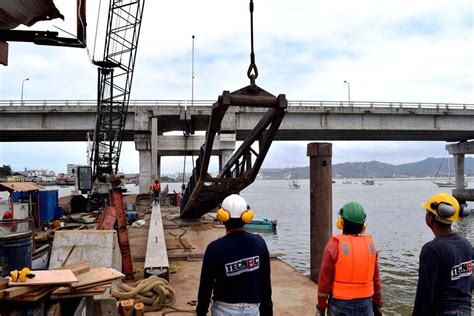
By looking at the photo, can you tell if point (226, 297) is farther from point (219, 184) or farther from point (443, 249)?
Result: point (219, 184)

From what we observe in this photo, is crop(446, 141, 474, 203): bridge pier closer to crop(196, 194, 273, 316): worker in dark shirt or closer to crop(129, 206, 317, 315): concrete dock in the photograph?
crop(129, 206, 317, 315): concrete dock

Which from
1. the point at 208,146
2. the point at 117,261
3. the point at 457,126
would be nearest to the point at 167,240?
the point at 208,146

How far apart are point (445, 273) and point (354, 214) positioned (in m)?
0.94

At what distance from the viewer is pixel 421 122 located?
35.3 meters

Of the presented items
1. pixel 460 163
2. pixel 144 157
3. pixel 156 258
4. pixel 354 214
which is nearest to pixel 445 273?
pixel 354 214

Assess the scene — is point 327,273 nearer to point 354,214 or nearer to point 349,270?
point 349,270

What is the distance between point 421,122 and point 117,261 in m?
34.2

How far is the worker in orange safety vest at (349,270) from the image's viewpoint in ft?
12.7

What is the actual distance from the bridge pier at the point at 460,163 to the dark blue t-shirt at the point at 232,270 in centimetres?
4963

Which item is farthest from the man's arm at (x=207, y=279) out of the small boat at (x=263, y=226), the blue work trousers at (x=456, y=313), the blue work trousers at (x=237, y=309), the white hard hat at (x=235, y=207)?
the small boat at (x=263, y=226)

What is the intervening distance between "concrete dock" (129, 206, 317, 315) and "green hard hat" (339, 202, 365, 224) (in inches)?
114

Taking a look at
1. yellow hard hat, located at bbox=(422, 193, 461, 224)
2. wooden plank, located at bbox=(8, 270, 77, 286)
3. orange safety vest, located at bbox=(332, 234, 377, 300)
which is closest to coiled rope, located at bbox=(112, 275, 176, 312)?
wooden plank, located at bbox=(8, 270, 77, 286)

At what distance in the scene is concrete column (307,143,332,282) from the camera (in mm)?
7945

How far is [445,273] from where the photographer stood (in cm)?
348
